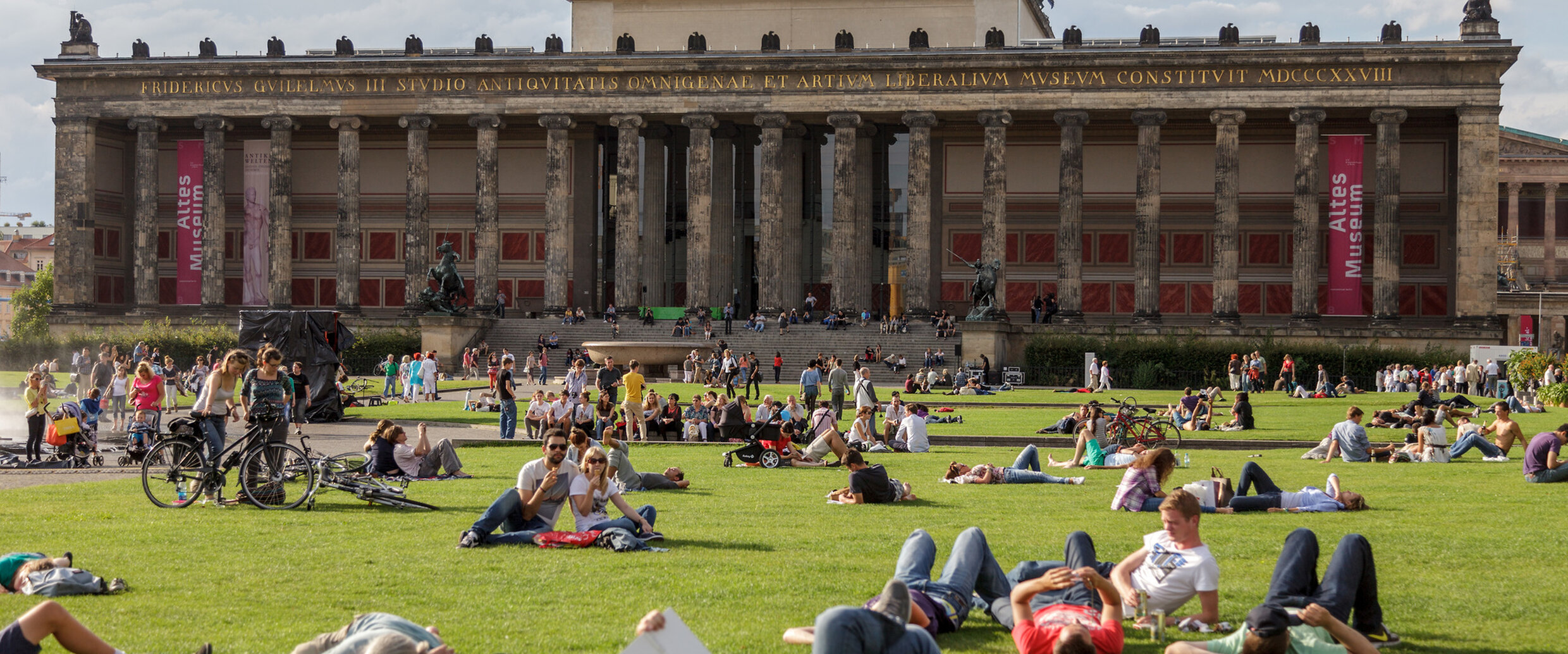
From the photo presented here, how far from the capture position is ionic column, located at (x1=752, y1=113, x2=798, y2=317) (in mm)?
57656

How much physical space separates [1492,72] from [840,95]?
79.9ft

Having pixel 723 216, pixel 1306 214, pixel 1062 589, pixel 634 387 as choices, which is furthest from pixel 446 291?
pixel 1062 589

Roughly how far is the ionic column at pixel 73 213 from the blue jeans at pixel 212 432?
50.3 metres

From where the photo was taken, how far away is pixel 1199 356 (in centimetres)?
5088

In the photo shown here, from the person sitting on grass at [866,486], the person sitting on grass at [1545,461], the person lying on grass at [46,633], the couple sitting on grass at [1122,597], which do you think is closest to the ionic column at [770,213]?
the person sitting on grass at [1545,461]

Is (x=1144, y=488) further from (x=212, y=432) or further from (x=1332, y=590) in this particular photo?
(x=212, y=432)

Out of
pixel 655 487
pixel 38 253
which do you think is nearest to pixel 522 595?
pixel 655 487

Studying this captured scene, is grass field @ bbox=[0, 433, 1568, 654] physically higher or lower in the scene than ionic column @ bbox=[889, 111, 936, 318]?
lower

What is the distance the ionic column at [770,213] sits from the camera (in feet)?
189

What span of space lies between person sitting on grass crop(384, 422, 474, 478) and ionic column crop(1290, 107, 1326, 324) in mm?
43347

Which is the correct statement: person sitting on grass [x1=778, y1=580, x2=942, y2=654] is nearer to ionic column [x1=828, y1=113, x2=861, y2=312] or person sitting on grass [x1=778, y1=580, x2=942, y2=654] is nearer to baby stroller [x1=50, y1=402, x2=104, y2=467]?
baby stroller [x1=50, y1=402, x2=104, y2=467]

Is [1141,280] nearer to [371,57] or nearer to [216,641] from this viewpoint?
[371,57]

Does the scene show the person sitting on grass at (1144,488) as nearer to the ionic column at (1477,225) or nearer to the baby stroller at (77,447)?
the baby stroller at (77,447)

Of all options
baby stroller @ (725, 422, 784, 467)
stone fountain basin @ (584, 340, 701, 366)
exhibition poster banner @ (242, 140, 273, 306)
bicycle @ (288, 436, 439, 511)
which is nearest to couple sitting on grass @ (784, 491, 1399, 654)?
bicycle @ (288, 436, 439, 511)
